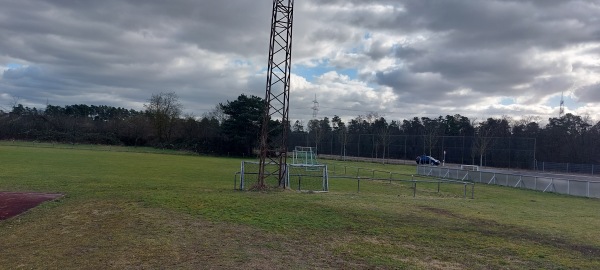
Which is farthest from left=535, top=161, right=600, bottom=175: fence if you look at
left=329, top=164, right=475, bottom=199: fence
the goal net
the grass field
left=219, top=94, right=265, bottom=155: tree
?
the grass field

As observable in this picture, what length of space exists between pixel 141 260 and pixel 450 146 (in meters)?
73.9

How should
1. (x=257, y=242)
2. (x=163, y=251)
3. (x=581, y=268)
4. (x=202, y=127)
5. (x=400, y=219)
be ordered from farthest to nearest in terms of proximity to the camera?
(x=202, y=127) < (x=400, y=219) < (x=257, y=242) < (x=163, y=251) < (x=581, y=268)

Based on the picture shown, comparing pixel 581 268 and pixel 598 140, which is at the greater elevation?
pixel 598 140

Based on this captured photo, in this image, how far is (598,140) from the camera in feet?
221

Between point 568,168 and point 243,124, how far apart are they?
49.0 metres

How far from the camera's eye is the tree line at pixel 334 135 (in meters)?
69.6

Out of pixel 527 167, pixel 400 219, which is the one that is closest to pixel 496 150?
pixel 527 167

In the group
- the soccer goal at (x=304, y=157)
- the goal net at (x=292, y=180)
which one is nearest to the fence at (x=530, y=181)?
the soccer goal at (x=304, y=157)

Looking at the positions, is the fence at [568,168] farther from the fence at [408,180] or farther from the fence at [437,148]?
the fence at [408,180]

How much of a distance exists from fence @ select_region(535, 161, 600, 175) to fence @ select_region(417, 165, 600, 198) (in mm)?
30728

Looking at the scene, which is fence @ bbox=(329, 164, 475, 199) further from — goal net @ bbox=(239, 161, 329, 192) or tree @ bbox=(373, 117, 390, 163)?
tree @ bbox=(373, 117, 390, 163)

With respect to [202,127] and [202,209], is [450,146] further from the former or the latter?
[202,209]

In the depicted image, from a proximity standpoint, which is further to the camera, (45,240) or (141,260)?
(45,240)

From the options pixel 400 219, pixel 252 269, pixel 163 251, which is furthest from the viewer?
pixel 400 219
